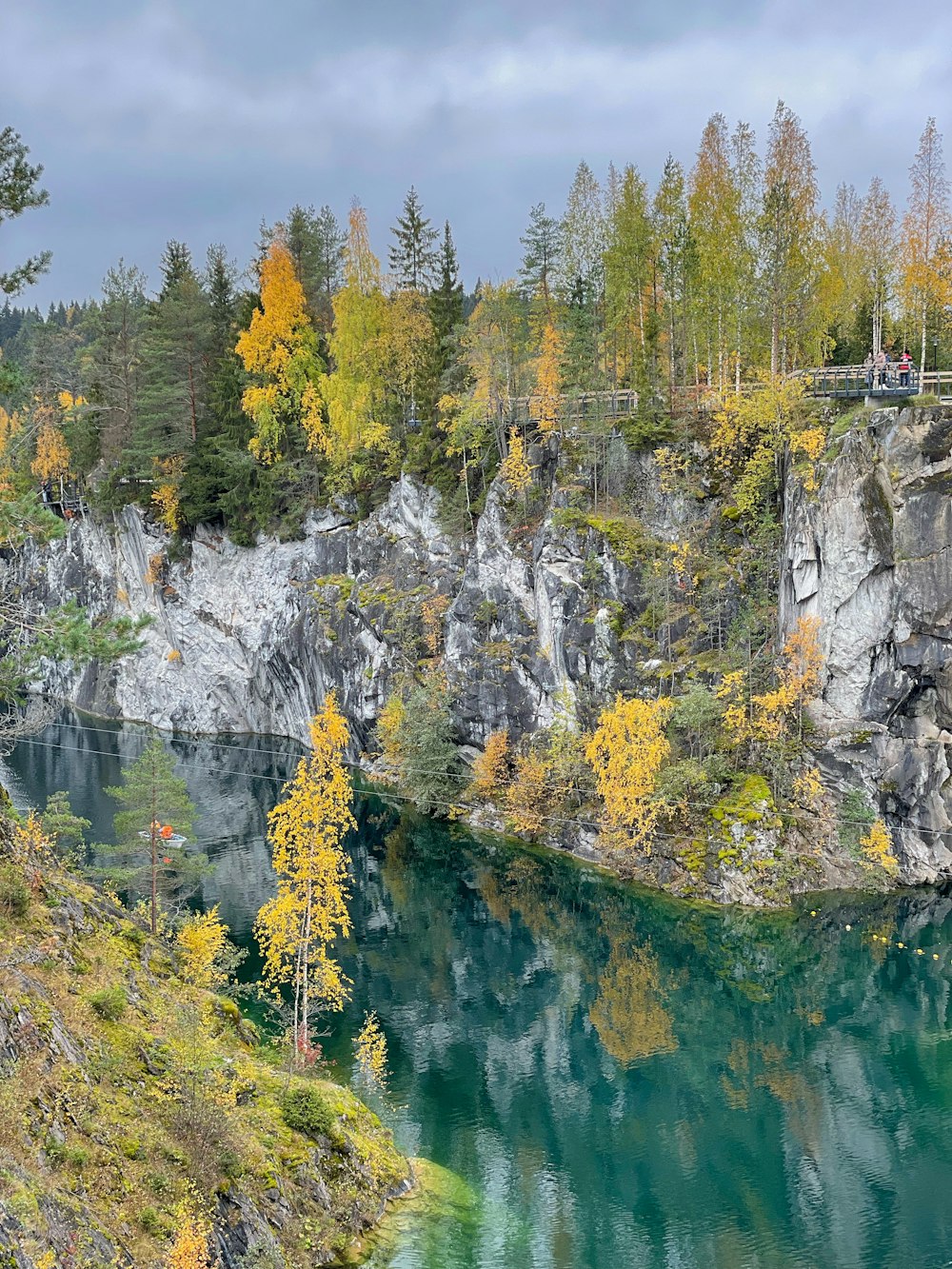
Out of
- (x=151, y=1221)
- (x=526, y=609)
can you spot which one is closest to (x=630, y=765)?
(x=526, y=609)

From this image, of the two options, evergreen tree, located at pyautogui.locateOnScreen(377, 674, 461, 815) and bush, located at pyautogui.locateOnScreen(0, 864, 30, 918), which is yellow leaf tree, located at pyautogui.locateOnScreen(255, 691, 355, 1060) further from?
evergreen tree, located at pyautogui.locateOnScreen(377, 674, 461, 815)

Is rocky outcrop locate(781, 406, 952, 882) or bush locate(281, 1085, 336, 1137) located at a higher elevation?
rocky outcrop locate(781, 406, 952, 882)

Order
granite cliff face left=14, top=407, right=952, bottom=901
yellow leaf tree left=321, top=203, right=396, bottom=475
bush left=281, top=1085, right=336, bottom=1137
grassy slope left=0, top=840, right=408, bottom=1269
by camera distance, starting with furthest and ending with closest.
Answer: yellow leaf tree left=321, top=203, right=396, bottom=475 → granite cliff face left=14, top=407, right=952, bottom=901 → bush left=281, top=1085, right=336, bottom=1137 → grassy slope left=0, top=840, right=408, bottom=1269

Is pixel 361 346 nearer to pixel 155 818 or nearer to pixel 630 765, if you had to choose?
pixel 630 765

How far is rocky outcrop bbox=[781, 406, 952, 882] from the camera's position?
38.3 meters

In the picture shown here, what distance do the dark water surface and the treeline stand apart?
958 inches

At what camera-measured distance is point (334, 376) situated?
57.0m

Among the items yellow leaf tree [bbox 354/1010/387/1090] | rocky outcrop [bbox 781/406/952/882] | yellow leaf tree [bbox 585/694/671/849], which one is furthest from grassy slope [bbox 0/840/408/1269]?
rocky outcrop [bbox 781/406/952/882]

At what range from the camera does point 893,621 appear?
39.1 metres

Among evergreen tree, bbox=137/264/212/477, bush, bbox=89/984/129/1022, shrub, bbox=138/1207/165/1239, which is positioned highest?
evergreen tree, bbox=137/264/212/477

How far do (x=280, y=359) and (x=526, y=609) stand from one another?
23149mm

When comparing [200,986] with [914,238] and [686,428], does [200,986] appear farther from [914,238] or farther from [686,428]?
[914,238]

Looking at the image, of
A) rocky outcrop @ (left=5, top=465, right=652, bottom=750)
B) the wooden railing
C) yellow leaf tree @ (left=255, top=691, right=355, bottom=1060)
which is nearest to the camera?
yellow leaf tree @ (left=255, top=691, right=355, bottom=1060)

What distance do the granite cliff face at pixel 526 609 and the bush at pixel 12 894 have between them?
28.5m
